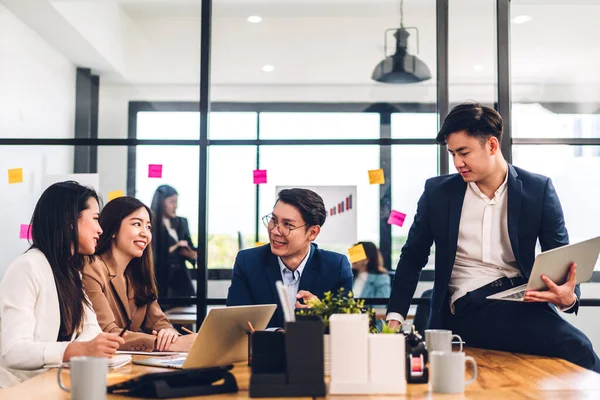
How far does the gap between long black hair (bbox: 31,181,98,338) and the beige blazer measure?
0.65 feet

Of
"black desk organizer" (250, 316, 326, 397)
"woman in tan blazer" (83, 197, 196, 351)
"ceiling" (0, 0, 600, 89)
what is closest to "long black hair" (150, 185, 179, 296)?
"ceiling" (0, 0, 600, 89)

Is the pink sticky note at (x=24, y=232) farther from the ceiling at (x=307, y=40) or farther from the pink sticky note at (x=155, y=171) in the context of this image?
the ceiling at (x=307, y=40)

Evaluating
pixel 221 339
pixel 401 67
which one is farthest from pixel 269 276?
pixel 401 67

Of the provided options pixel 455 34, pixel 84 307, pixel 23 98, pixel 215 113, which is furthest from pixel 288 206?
pixel 23 98

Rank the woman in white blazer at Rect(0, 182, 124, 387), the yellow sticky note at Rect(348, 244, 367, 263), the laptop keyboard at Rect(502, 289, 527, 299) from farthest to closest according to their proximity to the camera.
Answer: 1. the yellow sticky note at Rect(348, 244, 367, 263)
2. the laptop keyboard at Rect(502, 289, 527, 299)
3. the woman in white blazer at Rect(0, 182, 124, 387)

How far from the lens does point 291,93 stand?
389cm

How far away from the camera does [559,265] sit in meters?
2.20

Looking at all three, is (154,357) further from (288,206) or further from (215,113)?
(215,113)

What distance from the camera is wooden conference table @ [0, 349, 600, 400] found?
1.45 m

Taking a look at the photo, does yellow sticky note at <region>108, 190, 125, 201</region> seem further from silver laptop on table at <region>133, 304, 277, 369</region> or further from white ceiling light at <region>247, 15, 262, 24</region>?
silver laptop on table at <region>133, 304, 277, 369</region>

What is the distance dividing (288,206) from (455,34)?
1.76m

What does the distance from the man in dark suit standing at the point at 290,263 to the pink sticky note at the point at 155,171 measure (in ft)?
4.34

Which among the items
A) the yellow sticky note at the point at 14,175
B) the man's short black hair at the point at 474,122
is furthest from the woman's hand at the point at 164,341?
the yellow sticky note at the point at 14,175

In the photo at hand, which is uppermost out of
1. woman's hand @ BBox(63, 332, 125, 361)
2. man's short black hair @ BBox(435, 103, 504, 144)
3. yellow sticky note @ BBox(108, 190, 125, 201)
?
man's short black hair @ BBox(435, 103, 504, 144)
